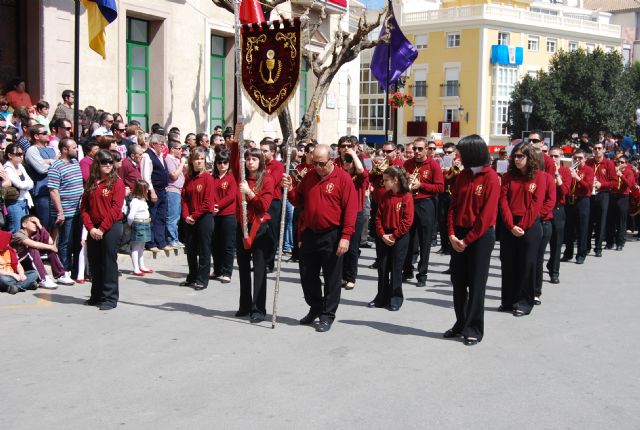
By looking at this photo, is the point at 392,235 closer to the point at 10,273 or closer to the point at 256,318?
the point at 256,318

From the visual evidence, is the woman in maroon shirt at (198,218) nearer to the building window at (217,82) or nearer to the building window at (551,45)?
the building window at (217,82)

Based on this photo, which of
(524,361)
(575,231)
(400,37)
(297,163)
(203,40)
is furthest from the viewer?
(400,37)

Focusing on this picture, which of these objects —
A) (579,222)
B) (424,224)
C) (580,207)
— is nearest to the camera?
(424,224)

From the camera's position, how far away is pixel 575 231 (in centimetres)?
1464

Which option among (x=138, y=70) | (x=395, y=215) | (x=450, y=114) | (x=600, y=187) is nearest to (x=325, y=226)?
(x=395, y=215)

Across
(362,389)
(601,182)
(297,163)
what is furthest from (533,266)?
(601,182)

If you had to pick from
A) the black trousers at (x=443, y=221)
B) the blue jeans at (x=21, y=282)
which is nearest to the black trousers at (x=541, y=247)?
the black trousers at (x=443, y=221)

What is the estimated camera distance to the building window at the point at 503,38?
201ft

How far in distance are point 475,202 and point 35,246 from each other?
555 cm

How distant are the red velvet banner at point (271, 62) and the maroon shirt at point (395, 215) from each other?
6.61 ft

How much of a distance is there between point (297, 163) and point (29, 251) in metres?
5.06

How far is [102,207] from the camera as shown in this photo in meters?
8.99

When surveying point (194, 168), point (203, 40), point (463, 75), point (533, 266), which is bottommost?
point (533, 266)

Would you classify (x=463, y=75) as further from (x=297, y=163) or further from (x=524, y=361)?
(x=524, y=361)
